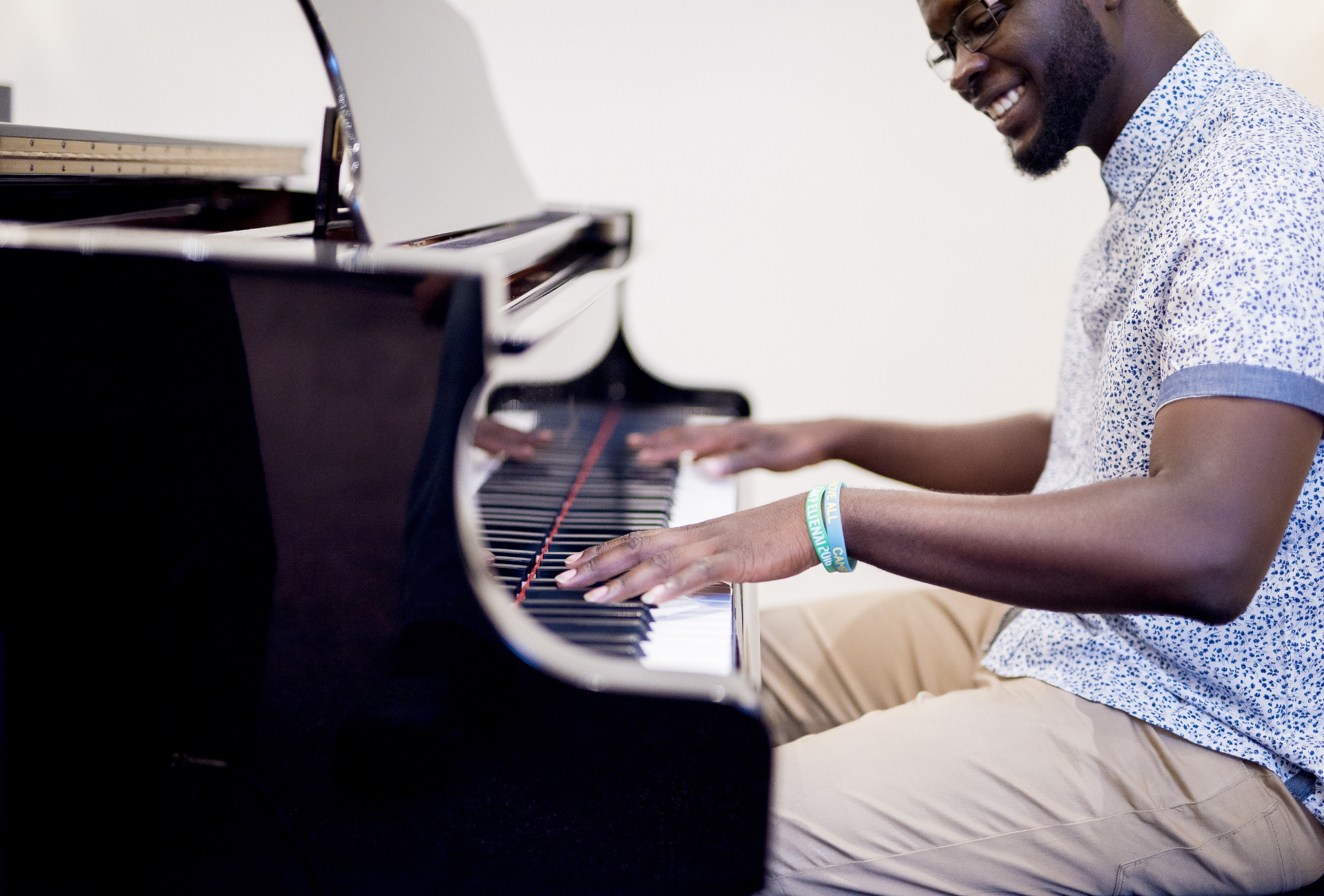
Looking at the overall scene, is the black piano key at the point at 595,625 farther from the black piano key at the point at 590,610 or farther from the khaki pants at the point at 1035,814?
the khaki pants at the point at 1035,814

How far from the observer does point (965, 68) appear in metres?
1.24

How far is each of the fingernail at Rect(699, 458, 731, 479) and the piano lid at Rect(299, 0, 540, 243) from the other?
1.66 feet

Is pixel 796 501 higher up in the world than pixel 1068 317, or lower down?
lower down

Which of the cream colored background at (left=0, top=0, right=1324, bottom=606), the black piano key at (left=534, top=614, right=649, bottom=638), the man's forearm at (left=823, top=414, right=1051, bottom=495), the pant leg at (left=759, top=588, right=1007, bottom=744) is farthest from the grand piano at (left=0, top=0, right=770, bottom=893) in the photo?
the cream colored background at (left=0, top=0, right=1324, bottom=606)

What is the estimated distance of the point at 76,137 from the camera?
1142 mm

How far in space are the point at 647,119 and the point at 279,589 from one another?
1899 mm

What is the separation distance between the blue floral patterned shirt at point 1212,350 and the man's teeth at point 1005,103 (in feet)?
0.50

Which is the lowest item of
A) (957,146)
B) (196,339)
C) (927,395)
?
(927,395)

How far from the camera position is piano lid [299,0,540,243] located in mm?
978

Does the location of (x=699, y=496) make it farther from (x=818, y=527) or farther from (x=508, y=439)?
(x=818, y=527)

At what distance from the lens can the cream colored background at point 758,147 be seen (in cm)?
233

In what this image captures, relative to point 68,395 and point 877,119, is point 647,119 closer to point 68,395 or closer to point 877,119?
point 877,119

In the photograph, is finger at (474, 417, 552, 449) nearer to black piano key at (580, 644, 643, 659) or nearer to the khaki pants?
black piano key at (580, 644, 643, 659)

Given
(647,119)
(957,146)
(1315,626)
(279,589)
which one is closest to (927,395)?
(957,146)
